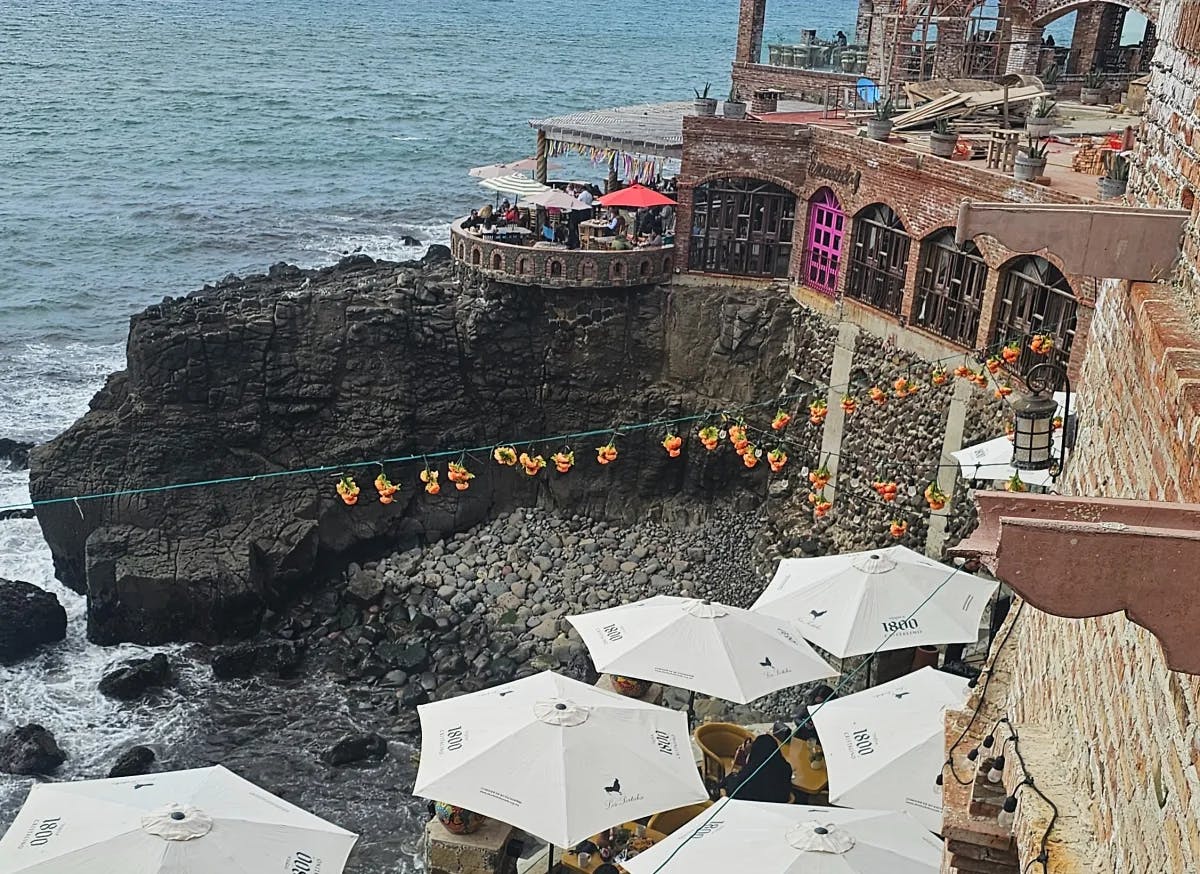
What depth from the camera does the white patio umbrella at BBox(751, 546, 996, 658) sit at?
1523cm

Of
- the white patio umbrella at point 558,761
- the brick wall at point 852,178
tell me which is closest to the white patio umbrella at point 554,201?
the brick wall at point 852,178

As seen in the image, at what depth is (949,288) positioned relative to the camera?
69.4ft

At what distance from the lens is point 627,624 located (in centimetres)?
1572

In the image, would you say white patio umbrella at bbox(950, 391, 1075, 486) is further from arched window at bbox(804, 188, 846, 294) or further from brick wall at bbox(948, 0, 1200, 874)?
brick wall at bbox(948, 0, 1200, 874)

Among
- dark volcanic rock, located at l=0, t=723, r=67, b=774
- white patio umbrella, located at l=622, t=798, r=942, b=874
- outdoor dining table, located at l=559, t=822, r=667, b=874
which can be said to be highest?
white patio umbrella, located at l=622, t=798, r=942, b=874

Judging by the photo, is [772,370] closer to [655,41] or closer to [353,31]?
[353,31]

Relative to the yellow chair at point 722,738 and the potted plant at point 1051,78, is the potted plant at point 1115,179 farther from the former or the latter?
the potted plant at point 1051,78

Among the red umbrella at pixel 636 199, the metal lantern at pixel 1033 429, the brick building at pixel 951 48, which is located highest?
the brick building at pixel 951 48

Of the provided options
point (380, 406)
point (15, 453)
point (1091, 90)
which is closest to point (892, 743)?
point (380, 406)

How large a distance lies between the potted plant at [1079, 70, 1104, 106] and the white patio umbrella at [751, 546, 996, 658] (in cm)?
1940

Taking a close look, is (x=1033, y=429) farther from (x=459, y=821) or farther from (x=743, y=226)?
(x=743, y=226)

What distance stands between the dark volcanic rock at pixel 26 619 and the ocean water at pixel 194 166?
0.32 metres

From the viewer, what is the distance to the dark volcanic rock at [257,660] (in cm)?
2244

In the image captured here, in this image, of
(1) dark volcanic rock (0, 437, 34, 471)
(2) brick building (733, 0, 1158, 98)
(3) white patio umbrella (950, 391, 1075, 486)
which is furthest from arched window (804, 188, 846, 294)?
(1) dark volcanic rock (0, 437, 34, 471)
